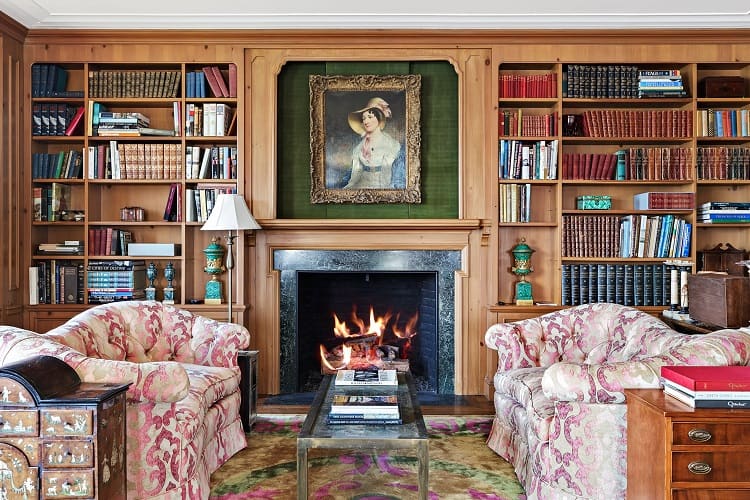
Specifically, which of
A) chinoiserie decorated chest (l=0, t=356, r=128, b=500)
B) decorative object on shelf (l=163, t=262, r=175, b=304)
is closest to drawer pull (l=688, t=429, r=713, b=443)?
chinoiserie decorated chest (l=0, t=356, r=128, b=500)

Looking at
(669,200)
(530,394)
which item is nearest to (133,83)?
(530,394)

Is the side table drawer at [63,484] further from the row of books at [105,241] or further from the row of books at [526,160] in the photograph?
the row of books at [526,160]

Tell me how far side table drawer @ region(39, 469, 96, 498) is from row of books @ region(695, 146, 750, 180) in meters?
4.50

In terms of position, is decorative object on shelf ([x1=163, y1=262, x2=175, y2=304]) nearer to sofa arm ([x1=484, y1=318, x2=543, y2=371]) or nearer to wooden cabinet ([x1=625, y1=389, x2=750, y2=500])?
sofa arm ([x1=484, y1=318, x2=543, y2=371])

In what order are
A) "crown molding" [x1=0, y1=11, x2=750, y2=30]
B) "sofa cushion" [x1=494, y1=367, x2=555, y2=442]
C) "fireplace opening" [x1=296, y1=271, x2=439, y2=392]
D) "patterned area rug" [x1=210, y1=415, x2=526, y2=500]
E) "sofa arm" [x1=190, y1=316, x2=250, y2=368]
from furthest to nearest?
"fireplace opening" [x1=296, y1=271, x2=439, y2=392] → "crown molding" [x1=0, y1=11, x2=750, y2=30] → "sofa arm" [x1=190, y1=316, x2=250, y2=368] → "patterned area rug" [x1=210, y1=415, x2=526, y2=500] → "sofa cushion" [x1=494, y1=367, x2=555, y2=442]

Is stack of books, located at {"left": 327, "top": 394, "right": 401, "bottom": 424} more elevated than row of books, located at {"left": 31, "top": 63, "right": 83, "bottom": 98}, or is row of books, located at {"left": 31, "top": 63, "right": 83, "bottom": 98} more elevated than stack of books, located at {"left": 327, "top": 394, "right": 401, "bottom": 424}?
row of books, located at {"left": 31, "top": 63, "right": 83, "bottom": 98}

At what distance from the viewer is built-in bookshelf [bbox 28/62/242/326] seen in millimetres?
4586

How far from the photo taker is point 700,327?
3.71 metres

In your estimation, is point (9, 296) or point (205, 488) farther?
point (9, 296)

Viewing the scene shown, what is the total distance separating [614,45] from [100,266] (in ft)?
13.9

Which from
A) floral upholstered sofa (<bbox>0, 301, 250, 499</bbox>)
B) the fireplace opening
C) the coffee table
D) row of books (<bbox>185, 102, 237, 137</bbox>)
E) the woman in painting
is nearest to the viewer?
the coffee table

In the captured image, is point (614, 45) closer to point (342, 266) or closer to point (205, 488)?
point (342, 266)

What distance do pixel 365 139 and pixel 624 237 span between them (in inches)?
83.6

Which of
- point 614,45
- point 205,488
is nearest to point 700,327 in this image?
point 614,45
